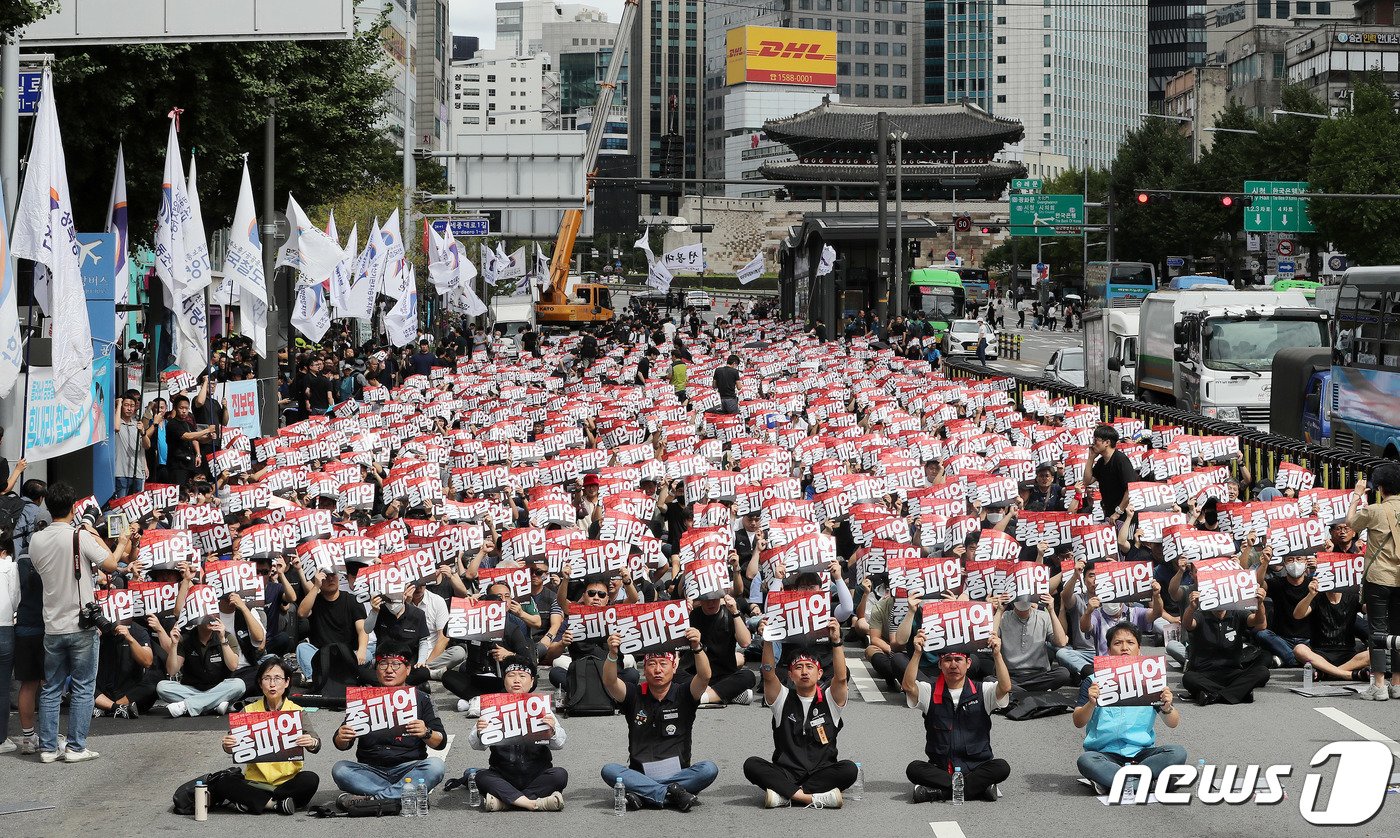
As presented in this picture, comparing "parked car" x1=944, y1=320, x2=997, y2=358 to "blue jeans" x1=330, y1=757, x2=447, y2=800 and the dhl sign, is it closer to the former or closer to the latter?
"blue jeans" x1=330, y1=757, x2=447, y2=800

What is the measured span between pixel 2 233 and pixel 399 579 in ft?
15.1

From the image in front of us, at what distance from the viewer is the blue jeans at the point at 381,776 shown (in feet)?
36.1

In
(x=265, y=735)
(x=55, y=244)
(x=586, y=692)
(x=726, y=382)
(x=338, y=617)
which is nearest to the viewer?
(x=265, y=735)

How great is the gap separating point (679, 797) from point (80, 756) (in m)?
4.39

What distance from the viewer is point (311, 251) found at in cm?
3083

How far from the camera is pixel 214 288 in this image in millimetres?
63031

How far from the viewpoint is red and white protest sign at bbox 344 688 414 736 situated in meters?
11.0

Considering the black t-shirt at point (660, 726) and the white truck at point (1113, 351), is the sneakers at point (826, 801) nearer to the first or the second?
the black t-shirt at point (660, 726)

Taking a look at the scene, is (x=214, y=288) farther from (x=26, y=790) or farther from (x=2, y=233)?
(x=26, y=790)

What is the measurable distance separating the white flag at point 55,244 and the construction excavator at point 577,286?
1986 inches

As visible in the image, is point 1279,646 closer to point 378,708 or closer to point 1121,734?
point 1121,734

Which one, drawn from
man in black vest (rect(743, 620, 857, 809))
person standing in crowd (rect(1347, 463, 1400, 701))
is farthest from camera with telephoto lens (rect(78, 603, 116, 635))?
person standing in crowd (rect(1347, 463, 1400, 701))

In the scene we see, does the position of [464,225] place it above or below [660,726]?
above

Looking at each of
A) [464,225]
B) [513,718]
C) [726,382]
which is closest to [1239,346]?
[726,382]
